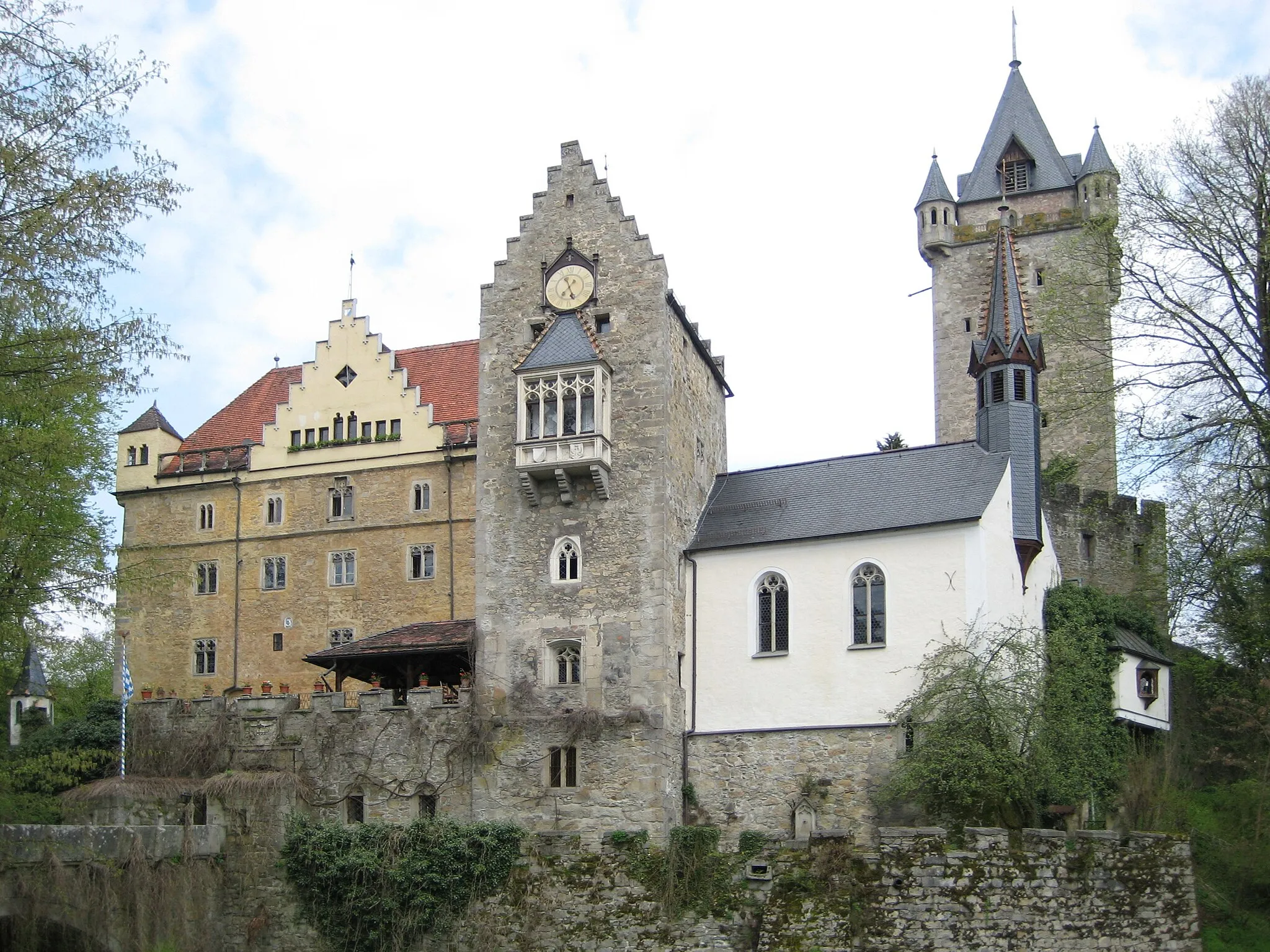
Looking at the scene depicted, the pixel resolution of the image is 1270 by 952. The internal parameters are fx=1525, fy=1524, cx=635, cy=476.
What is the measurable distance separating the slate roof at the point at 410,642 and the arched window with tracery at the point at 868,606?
26.2ft

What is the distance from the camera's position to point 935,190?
5138cm

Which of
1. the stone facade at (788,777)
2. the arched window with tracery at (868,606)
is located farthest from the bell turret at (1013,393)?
the stone facade at (788,777)

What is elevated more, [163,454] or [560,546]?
[163,454]

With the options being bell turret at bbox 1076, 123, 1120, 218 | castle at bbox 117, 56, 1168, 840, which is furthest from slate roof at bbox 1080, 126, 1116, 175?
castle at bbox 117, 56, 1168, 840

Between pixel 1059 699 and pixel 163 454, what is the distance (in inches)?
1095

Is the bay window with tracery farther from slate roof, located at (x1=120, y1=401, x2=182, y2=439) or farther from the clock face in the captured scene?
slate roof, located at (x1=120, y1=401, x2=182, y2=439)

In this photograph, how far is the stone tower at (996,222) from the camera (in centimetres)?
4888

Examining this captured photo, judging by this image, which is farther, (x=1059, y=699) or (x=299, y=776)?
(x=299, y=776)

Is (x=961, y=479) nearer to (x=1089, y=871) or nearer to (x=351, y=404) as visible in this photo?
(x=1089, y=871)

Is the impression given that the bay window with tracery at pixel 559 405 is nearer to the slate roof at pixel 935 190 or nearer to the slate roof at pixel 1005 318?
the slate roof at pixel 1005 318

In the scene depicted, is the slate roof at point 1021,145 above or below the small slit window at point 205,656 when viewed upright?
above

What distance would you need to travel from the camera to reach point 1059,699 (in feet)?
91.7

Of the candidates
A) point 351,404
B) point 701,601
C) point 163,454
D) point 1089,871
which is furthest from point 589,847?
point 163,454

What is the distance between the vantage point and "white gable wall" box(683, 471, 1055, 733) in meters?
29.2
